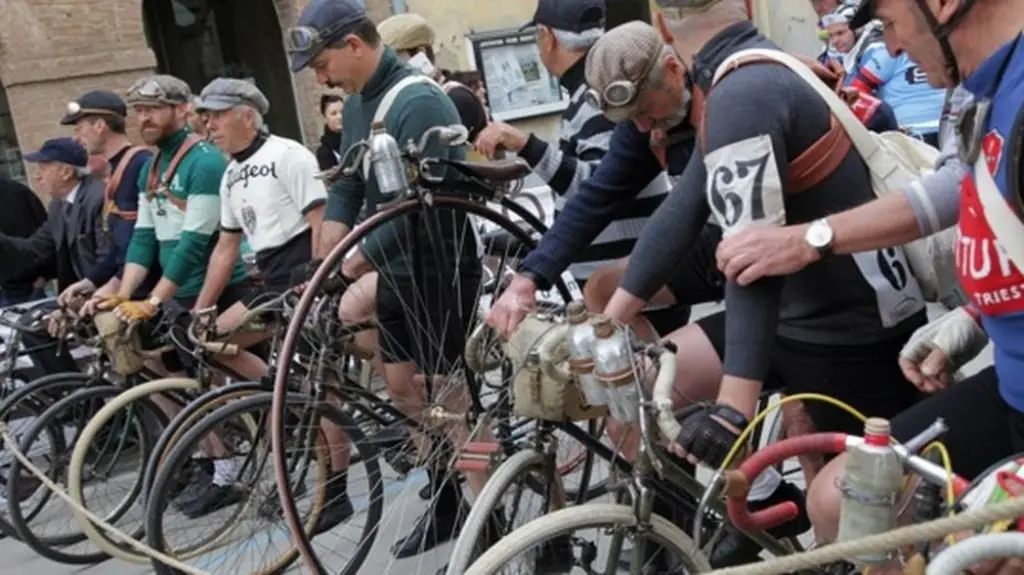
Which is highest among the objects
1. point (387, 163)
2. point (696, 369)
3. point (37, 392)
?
point (387, 163)

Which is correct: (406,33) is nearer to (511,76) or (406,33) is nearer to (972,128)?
(972,128)

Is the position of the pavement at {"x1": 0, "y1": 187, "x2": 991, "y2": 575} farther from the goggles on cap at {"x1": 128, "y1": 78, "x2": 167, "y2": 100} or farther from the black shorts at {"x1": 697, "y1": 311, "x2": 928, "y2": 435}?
the goggles on cap at {"x1": 128, "y1": 78, "x2": 167, "y2": 100}

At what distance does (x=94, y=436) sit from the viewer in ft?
14.7

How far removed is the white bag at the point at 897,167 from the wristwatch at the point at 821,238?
279mm

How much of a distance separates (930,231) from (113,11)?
9.04 metres

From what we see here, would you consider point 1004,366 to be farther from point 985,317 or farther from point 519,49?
point 519,49

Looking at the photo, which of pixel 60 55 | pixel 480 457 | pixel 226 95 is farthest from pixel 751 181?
pixel 60 55

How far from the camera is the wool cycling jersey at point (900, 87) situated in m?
5.83

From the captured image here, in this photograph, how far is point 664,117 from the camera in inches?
107

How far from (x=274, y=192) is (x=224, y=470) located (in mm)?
1165

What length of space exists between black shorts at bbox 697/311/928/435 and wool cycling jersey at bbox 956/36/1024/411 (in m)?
0.52

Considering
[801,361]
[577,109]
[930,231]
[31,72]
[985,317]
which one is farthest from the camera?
[31,72]

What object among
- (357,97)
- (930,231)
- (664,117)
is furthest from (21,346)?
(930,231)

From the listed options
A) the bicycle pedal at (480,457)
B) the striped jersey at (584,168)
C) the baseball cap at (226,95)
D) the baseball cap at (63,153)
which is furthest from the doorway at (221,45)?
the bicycle pedal at (480,457)
